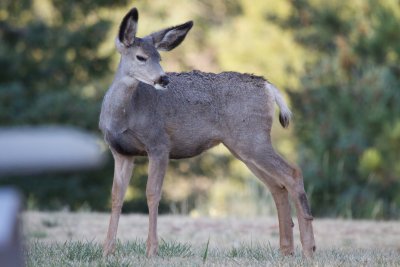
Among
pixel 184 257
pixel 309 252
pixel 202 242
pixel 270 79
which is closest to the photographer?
pixel 184 257

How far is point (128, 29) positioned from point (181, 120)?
0.89m

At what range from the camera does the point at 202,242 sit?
8.98 m

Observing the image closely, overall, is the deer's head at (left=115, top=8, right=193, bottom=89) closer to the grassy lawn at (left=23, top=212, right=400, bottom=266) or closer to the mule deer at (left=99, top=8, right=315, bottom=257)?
the mule deer at (left=99, top=8, right=315, bottom=257)

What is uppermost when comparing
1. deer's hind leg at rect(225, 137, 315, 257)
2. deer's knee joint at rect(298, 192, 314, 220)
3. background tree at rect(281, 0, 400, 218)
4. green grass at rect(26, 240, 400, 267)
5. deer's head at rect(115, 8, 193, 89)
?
background tree at rect(281, 0, 400, 218)

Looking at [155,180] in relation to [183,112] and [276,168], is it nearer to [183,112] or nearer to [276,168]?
[183,112]

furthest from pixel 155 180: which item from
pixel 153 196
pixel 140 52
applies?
pixel 140 52

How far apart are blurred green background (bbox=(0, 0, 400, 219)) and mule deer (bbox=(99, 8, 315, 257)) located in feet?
21.9

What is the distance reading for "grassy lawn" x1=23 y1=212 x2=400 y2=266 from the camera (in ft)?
20.2

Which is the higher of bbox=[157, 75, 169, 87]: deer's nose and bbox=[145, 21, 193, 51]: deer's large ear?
bbox=[145, 21, 193, 51]: deer's large ear

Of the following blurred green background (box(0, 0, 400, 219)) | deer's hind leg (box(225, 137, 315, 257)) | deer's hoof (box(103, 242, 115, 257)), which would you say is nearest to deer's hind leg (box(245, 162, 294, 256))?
deer's hind leg (box(225, 137, 315, 257))

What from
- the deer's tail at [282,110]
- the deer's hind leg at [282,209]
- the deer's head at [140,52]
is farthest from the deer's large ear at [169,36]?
the deer's hind leg at [282,209]

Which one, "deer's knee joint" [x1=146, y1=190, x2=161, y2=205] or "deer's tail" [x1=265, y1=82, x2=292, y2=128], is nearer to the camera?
"deer's knee joint" [x1=146, y1=190, x2=161, y2=205]

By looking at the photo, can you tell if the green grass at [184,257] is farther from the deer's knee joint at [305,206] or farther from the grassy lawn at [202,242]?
the deer's knee joint at [305,206]

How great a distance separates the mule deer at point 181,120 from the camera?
283 inches
